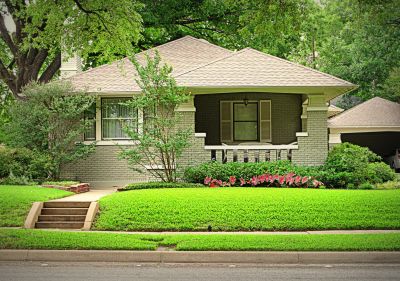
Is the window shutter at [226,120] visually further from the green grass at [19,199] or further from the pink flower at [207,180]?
the green grass at [19,199]

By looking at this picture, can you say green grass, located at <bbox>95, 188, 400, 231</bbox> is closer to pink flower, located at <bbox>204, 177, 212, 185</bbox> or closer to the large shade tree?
pink flower, located at <bbox>204, 177, 212, 185</bbox>

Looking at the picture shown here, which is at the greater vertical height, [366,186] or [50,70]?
[50,70]

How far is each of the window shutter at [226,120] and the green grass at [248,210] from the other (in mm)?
8191

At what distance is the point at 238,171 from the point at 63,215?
6.43 meters

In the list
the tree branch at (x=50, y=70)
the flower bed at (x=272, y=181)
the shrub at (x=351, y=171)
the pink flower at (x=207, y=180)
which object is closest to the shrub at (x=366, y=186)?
the shrub at (x=351, y=171)

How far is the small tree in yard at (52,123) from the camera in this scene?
2223cm

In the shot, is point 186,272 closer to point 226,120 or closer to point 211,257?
point 211,257

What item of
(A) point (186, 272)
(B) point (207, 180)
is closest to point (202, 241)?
(A) point (186, 272)

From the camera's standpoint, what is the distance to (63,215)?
15891 mm

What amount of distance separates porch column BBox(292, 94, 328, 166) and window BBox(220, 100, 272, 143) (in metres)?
3.58

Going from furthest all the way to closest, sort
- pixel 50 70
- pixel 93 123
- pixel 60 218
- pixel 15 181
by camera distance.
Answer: pixel 50 70, pixel 93 123, pixel 15 181, pixel 60 218

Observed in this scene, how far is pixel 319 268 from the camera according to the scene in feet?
36.1

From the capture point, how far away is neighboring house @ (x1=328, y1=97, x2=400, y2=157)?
3516cm

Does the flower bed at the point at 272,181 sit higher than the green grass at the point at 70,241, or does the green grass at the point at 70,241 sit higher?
the flower bed at the point at 272,181
